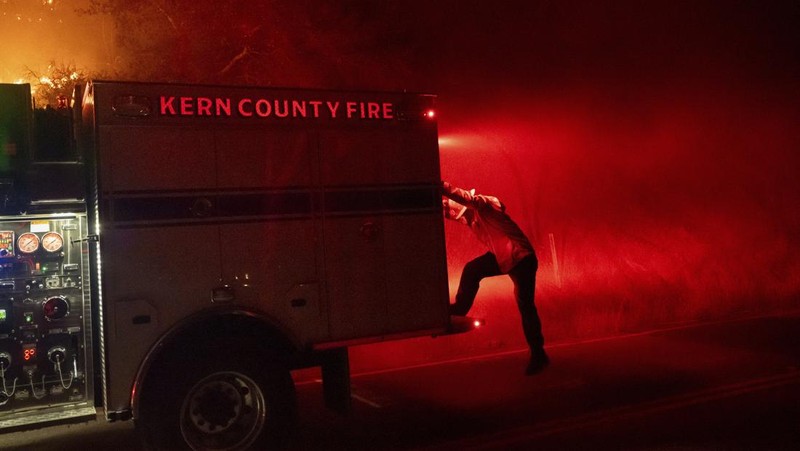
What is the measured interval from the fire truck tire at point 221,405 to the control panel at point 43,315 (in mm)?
648

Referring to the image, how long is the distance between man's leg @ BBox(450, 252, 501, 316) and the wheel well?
268cm

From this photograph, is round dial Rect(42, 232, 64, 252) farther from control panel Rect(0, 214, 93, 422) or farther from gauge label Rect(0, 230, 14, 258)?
gauge label Rect(0, 230, 14, 258)

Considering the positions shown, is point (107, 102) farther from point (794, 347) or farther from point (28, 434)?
point (794, 347)

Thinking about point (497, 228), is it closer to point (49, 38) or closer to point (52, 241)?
point (52, 241)

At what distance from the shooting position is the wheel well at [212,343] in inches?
221

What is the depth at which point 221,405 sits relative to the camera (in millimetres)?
5883

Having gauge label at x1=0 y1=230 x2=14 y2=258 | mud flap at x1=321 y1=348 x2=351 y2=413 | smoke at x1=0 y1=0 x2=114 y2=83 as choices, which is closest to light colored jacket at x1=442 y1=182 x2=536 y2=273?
mud flap at x1=321 y1=348 x2=351 y2=413

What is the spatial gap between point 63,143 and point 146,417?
222 centimetres

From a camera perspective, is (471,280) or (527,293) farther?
(527,293)

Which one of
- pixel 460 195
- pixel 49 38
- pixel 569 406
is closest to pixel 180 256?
pixel 460 195

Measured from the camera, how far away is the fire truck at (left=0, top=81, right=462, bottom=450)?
18.5ft

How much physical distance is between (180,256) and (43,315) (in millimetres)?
1122

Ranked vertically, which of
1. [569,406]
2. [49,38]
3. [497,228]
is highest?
[49,38]

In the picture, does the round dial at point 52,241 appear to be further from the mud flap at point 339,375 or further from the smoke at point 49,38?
the smoke at point 49,38
